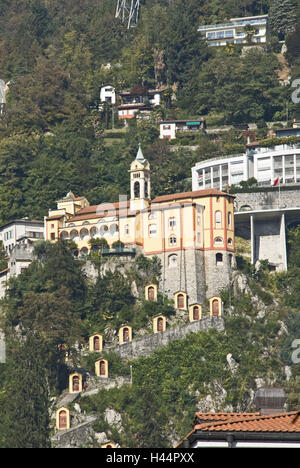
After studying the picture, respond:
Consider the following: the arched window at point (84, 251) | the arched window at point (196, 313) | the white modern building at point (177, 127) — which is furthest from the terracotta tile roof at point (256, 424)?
the white modern building at point (177, 127)

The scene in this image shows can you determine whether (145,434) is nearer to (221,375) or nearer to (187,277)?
(221,375)

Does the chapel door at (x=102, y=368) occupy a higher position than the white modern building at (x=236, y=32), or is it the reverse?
the white modern building at (x=236, y=32)

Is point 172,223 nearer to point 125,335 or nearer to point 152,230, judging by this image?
point 152,230

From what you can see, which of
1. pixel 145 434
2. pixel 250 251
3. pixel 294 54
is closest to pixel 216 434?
pixel 145 434

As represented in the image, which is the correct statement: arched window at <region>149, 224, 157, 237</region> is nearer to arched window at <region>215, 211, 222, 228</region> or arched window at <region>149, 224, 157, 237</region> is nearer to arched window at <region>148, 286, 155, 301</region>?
arched window at <region>215, 211, 222, 228</region>

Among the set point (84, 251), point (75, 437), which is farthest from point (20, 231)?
point (75, 437)

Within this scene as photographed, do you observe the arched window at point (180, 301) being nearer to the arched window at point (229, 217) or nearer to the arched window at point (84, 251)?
the arched window at point (229, 217)
